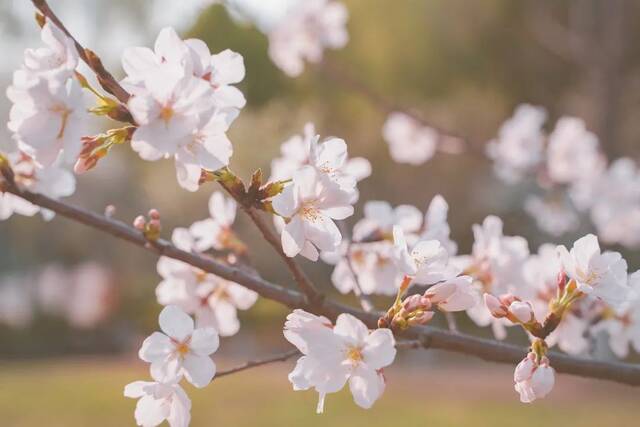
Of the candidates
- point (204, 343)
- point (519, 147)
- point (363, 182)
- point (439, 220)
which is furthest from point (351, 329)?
point (363, 182)

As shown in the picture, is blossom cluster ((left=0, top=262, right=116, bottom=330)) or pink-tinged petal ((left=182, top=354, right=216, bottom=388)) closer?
pink-tinged petal ((left=182, top=354, right=216, bottom=388))

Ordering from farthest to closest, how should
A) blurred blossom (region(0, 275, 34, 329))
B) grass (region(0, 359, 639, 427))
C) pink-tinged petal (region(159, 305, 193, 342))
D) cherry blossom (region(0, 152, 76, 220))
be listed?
blurred blossom (region(0, 275, 34, 329)) → grass (region(0, 359, 639, 427)) → cherry blossom (region(0, 152, 76, 220)) → pink-tinged petal (region(159, 305, 193, 342))

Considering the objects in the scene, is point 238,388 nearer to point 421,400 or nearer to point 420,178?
point 421,400

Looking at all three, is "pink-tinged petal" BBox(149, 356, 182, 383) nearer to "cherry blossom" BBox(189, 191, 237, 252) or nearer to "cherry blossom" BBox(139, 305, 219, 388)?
"cherry blossom" BBox(139, 305, 219, 388)

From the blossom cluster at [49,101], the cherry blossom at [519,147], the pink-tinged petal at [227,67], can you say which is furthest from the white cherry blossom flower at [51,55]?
the cherry blossom at [519,147]

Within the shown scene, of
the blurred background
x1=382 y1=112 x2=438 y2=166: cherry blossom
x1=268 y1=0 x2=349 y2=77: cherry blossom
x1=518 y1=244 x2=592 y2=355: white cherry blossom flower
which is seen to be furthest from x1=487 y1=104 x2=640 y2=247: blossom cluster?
the blurred background

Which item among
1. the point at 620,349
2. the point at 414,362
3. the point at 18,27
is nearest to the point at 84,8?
the point at 18,27
